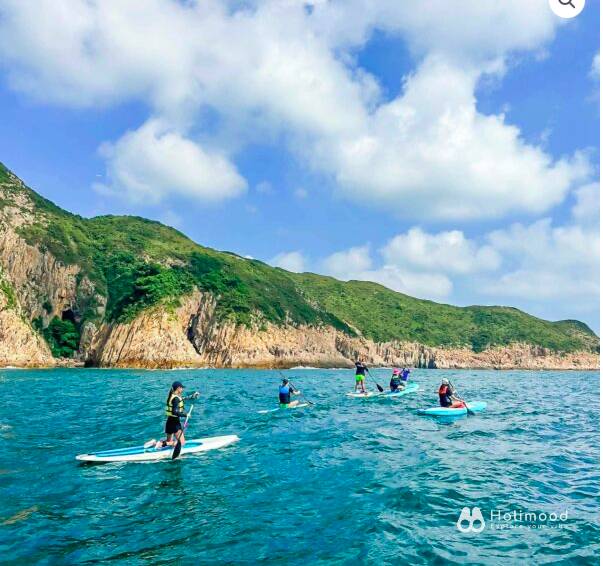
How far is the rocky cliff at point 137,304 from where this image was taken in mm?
103562

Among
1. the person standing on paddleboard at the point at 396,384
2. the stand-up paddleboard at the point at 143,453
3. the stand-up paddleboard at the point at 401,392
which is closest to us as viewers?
the stand-up paddleboard at the point at 143,453

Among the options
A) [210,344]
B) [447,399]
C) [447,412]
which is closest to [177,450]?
[447,412]

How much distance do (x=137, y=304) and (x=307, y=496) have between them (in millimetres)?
105182

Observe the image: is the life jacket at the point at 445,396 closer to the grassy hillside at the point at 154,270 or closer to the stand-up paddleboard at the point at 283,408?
the stand-up paddleboard at the point at 283,408

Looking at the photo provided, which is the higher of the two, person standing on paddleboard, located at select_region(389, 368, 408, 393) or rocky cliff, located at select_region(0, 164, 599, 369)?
rocky cliff, located at select_region(0, 164, 599, 369)

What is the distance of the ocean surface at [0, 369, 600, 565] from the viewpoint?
9.52 meters

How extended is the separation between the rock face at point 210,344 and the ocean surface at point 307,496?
264 ft

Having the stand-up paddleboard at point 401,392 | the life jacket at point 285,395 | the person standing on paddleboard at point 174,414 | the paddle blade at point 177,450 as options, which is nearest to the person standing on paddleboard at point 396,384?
the stand-up paddleboard at point 401,392

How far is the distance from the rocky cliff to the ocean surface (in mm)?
81226

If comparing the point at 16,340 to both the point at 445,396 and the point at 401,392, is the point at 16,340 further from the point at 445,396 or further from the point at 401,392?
the point at 445,396

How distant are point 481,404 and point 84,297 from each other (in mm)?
106243

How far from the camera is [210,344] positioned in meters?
118

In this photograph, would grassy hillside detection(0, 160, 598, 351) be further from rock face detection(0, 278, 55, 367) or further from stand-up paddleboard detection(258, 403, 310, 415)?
stand-up paddleboard detection(258, 403, 310, 415)

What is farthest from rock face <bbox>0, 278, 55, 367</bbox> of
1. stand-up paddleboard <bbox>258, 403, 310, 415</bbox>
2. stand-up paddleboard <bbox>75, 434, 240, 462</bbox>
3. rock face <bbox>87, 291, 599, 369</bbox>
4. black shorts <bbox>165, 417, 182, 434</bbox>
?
black shorts <bbox>165, 417, 182, 434</bbox>
